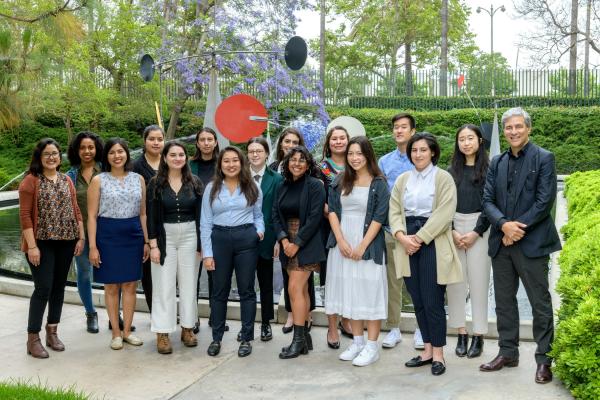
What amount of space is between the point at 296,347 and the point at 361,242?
0.93 m

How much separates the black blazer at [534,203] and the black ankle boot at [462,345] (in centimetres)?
90

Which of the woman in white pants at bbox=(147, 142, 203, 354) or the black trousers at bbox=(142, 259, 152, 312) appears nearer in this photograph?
the woman in white pants at bbox=(147, 142, 203, 354)

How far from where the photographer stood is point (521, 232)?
4.33 m

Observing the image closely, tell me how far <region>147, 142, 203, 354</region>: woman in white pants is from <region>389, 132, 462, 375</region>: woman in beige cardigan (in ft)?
5.06

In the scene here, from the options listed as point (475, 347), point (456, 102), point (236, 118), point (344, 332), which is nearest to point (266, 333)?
point (344, 332)

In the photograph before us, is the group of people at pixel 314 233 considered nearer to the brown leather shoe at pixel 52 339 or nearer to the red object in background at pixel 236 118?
the brown leather shoe at pixel 52 339

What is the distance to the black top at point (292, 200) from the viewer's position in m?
5.03

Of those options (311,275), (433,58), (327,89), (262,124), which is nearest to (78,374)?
(311,275)

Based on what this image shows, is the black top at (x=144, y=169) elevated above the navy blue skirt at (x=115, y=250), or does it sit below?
above

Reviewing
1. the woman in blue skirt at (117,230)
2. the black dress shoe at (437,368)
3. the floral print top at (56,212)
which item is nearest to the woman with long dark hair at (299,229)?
the black dress shoe at (437,368)

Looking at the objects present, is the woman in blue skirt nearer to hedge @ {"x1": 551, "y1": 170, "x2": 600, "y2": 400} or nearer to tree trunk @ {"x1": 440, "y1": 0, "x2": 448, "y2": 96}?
hedge @ {"x1": 551, "y1": 170, "x2": 600, "y2": 400}

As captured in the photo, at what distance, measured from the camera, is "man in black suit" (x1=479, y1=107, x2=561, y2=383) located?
14.2ft

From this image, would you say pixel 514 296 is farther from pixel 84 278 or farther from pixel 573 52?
pixel 573 52

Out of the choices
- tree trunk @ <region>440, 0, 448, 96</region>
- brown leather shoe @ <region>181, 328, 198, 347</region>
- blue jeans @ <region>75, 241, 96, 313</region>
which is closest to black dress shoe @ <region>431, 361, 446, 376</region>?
brown leather shoe @ <region>181, 328, 198, 347</region>
